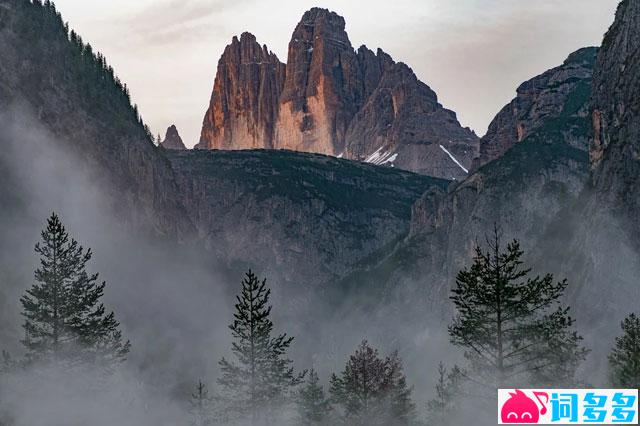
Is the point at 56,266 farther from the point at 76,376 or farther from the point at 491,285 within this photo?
the point at 491,285

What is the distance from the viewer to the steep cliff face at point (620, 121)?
5655 inches

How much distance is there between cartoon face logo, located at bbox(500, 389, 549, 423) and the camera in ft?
157

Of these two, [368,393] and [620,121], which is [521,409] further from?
[620,121]

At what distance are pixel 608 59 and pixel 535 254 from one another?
130 feet

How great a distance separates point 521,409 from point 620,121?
10909cm

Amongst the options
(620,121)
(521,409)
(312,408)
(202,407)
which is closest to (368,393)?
(312,408)

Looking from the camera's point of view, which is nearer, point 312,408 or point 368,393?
point 368,393

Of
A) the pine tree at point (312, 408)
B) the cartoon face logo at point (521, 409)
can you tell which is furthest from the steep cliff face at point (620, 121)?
the cartoon face logo at point (521, 409)

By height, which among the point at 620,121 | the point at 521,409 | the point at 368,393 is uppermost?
the point at 620,121

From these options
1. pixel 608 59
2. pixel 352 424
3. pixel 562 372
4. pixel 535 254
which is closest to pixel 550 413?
pixel 562 372

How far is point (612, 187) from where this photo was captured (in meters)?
150

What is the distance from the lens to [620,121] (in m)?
149

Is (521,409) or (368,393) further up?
(368,393)

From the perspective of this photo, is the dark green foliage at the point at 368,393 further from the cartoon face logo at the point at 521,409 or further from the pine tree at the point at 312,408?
the cartoon face logo at the point at 521,409
